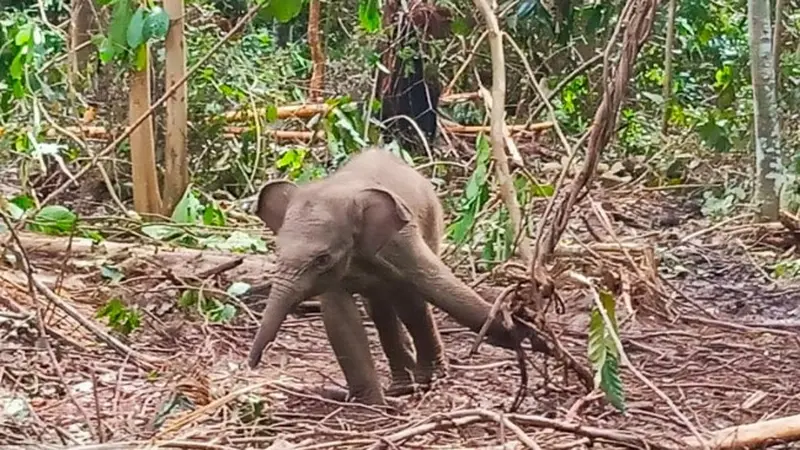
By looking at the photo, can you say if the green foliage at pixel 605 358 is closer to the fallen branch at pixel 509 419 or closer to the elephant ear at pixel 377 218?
the fallen branch at pixel 509 419

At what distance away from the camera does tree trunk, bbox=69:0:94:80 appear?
8570mm

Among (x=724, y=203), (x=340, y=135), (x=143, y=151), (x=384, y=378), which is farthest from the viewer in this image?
(x=724, y=203)

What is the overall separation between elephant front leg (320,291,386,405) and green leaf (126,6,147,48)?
1993mm

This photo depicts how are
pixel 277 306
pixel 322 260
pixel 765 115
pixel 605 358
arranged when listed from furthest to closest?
pixel 765 115
pixel 322 260
pixel 277 306
pixel 605 358

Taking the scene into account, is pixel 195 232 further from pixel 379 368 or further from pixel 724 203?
pixel 724 203

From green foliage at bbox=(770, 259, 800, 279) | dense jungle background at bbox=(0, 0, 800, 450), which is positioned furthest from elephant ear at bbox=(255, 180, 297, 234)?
green foliage at bbox=(770, 259, 800, 279)

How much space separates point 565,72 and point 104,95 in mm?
3611

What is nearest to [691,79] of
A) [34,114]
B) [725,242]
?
[725,242]

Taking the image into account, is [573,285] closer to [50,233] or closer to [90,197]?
[50,233]

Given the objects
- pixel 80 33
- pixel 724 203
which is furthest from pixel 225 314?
pixel 80 33

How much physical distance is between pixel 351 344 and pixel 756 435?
156cm

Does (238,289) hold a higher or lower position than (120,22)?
lower

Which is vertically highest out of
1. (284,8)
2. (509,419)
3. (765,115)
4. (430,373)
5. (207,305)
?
(284,8)

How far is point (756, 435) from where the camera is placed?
11.5 feet
